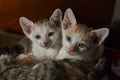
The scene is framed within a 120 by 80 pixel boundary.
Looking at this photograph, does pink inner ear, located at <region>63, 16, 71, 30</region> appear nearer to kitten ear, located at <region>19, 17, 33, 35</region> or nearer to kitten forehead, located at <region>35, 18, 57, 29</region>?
kitten forehead, located at <region>35, 18, 57, 29</region>

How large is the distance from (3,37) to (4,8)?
0.61 feet

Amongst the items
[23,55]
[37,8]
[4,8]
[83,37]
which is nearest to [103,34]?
[83,37]

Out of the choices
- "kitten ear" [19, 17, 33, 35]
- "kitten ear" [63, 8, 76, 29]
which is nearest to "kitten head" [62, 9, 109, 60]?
"kitten ear" [63, 8, 76, 29]

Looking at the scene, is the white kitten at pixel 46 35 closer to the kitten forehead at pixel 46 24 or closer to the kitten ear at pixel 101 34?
the kitten forehead at pixel 46 24

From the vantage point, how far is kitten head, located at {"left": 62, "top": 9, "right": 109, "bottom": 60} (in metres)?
1.41

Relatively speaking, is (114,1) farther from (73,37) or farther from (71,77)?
(71,77)

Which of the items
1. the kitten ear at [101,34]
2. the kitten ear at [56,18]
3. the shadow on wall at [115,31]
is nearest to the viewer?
the kitten ear at [101,34]

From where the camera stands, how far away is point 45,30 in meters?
1.55

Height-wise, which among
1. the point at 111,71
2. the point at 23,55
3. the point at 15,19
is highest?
Result: the point at 15,19

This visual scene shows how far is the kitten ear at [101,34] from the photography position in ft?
4.58

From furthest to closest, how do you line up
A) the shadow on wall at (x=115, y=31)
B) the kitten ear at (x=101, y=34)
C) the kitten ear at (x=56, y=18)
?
1. the shadow on wall at (x=115, y=31)
2. the kitten ear at (x=56, y=18)
3. the kitten ear at (x=101, y=34)

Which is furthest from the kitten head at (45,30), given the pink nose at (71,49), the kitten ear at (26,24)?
the pink nose at (71,49)

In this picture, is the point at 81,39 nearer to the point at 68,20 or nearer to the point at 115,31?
the point at 68,20

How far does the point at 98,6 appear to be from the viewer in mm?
1826
